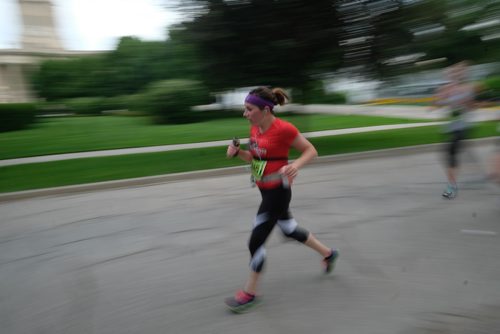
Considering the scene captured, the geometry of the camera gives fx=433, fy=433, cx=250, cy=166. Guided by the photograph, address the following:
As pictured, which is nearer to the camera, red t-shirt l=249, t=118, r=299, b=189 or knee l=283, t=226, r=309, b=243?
red t-shirt l=249, t=118, r=299, b=189

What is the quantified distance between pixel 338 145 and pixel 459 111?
577 cm

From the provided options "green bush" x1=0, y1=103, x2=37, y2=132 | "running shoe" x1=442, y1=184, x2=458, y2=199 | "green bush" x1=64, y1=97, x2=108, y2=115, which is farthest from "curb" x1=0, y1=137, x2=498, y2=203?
"green bush" x1=64, y1=97, x2=108, y2=115

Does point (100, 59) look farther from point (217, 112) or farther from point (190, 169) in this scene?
point (190, 169)

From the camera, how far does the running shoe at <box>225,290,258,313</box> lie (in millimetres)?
3262

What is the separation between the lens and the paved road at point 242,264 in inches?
123

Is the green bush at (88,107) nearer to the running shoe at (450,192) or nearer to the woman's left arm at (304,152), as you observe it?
the running shoe at (450,192)

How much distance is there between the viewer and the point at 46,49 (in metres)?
62.9

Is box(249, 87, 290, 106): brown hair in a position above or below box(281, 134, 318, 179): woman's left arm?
above

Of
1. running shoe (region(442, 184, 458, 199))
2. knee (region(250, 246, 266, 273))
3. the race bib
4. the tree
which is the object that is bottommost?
running shoe (region(442, 184, 458, 199))

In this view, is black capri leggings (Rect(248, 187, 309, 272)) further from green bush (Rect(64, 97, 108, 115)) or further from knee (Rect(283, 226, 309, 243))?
green bush (Rect(64, 97, 108, 115))

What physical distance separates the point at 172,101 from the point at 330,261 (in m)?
17.8

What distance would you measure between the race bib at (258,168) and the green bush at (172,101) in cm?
1726

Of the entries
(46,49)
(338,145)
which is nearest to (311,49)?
(338,145)

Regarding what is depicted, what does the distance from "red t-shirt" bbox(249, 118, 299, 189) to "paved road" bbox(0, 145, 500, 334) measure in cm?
106
